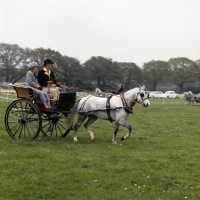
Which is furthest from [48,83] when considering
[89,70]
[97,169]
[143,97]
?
[89,70]

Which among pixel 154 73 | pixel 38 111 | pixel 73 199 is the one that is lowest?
pixel 73 199

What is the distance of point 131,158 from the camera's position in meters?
9.43

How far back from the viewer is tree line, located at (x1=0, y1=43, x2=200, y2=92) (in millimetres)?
65312

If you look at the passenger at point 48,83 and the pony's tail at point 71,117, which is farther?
the pony's tail at point 71,117

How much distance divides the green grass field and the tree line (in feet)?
151

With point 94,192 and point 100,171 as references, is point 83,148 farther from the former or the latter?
point 94,192

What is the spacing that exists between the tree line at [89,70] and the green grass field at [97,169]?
151ft

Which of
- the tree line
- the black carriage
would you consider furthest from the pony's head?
the tree line

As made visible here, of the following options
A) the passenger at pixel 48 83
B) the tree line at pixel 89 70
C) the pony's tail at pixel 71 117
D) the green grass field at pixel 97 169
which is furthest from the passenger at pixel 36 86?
the tree line at pixel 89 70

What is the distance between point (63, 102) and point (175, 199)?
6.42 m

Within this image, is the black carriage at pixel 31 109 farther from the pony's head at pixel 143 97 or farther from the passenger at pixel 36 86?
the pony's head at pixel 143 97

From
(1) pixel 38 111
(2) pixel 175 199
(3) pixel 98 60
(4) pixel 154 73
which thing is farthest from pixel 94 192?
(4) pixel 154 73

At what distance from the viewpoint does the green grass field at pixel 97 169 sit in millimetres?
6652

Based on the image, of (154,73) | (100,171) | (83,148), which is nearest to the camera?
(100,171)
